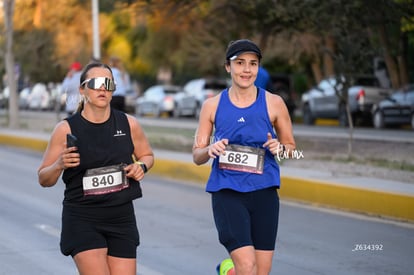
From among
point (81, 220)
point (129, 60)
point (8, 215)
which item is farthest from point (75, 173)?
point (129, 60)

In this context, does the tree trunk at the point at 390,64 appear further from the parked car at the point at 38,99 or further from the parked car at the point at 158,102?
the parked car at the point at 38,99

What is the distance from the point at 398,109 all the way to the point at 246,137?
24.2 m

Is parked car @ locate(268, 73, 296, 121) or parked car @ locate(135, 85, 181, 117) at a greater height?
parked car @ locate(268, 73, 296, 121)

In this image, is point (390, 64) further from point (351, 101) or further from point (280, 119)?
point (280, 119)

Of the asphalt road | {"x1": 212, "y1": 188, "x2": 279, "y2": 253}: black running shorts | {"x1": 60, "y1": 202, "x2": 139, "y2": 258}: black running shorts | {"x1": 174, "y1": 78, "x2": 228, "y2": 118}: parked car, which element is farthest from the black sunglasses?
{"x1": 174, "y1": 78, "x2": 228, "y2": 118}: parked car

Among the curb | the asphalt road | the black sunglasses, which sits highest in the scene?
the black sunglasses

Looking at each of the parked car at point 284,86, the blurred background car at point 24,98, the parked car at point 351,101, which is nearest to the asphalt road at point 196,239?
the parked car at point 351,101

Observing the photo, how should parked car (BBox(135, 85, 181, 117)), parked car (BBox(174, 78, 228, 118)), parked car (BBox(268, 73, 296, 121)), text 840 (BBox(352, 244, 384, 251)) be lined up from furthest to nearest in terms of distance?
1. parked car (BBox(135, 85, 181, 117))
2. parked car (BBox(174, 78, 228, 118))
3. parked car (BBox(268, 73, 296, 121))
4. text 840 (BBox(352, 244, 384, 251))

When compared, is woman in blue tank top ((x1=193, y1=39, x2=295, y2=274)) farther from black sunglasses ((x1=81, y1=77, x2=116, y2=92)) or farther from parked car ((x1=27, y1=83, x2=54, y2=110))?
parked car ((x1=27, y1=83, x2=54, y2=110))

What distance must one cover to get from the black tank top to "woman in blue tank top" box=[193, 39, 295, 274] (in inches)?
21.2

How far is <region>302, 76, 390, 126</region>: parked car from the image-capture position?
32469mm

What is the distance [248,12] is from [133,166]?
64.5ft

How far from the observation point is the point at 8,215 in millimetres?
12320

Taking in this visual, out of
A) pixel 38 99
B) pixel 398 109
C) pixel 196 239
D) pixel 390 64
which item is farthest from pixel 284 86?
pixel 196 239
